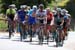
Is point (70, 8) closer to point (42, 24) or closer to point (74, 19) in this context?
point (74, 19)

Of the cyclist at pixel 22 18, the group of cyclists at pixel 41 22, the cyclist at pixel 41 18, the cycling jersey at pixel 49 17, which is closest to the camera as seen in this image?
the group of cyclists at pixel 41 22

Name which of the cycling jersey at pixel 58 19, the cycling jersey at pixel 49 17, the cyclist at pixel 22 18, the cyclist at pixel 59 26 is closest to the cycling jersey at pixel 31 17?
the cyclist at pixel 22 18

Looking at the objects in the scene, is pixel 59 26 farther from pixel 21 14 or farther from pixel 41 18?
pixel 21 14

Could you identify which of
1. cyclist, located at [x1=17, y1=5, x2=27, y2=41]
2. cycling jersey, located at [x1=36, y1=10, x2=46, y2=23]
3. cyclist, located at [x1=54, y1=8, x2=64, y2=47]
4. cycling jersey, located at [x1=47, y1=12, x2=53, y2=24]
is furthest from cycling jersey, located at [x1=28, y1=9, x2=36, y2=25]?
cyclist, located at [x1=54, y1=8, x2=64, y2=47]

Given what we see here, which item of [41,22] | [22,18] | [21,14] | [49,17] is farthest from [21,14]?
[41,22]

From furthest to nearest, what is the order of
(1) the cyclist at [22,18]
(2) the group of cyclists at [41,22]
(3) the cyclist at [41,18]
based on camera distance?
(1) the cyclist at [22,18], (3) the cyclist at [41,18], (2) the group of cyclists at [41,22]

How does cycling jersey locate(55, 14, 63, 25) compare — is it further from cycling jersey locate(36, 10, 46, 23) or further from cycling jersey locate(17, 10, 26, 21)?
cycling jersey locate(17, 10, 26, 21)

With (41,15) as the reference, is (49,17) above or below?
below

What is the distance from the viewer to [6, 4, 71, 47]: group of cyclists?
23119 mm

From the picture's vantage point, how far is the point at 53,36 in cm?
2500

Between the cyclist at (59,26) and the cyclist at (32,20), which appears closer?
the cyclist at (59,26)

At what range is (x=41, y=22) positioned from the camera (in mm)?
23531

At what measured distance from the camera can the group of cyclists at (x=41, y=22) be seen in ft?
75.8

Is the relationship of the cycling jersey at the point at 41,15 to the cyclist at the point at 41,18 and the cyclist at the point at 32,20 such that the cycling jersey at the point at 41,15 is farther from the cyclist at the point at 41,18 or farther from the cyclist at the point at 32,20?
the cyclist at the point at 32,20
